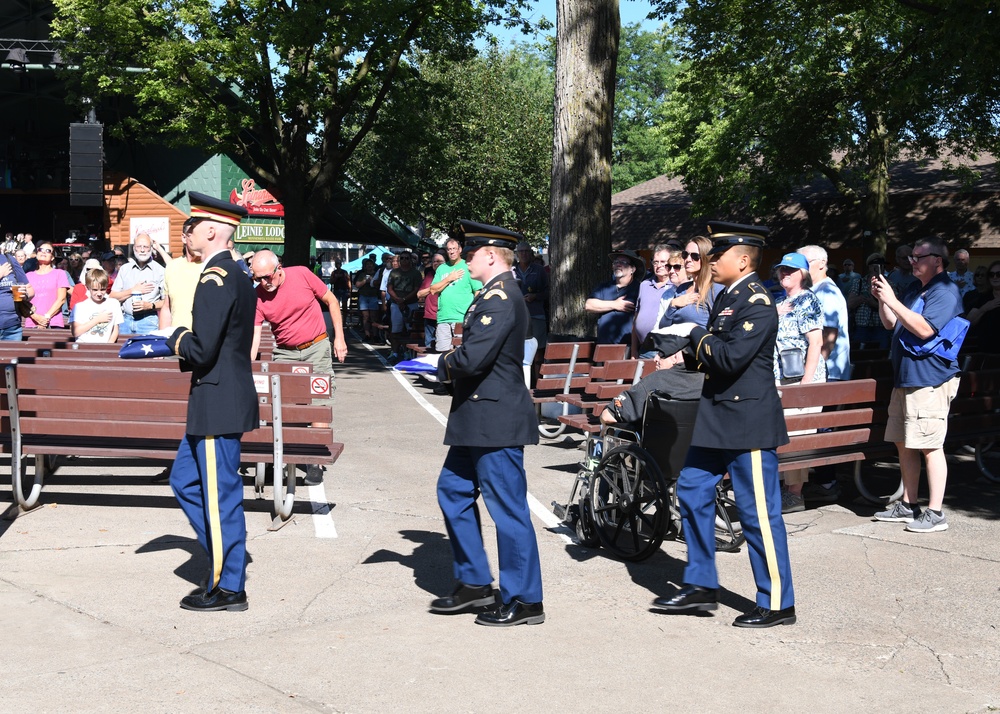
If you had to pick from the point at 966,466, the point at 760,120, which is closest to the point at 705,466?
the point at 966,466

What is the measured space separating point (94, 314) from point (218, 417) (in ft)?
19.9

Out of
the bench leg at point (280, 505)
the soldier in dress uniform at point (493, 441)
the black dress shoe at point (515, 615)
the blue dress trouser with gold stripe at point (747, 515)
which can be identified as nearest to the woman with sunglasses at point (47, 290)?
the bench leg at point (280, 505)

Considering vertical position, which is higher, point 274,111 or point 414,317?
point 274,111

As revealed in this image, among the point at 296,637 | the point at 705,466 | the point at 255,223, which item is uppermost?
the point at 255,223

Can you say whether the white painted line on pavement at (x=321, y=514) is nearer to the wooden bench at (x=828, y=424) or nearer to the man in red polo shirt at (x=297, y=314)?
the man in red polo shirt at (x=297, y=314)

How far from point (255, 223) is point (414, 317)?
18.5 metres

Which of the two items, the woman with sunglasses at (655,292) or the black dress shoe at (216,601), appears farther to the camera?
the woman with sunglasses at (655,292)

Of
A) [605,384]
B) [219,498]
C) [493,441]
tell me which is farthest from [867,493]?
[219,498]

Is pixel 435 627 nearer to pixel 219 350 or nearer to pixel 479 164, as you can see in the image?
pixel 219 350

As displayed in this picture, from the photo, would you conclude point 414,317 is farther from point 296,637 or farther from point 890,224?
point 890,224

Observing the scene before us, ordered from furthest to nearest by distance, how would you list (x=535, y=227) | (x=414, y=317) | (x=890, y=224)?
(x=535, y=227) < (x=890, y=224) < (x=414, y=317)

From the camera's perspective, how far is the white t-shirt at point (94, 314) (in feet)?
36.9

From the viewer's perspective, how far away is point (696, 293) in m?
8.15

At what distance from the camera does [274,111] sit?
2584cm
